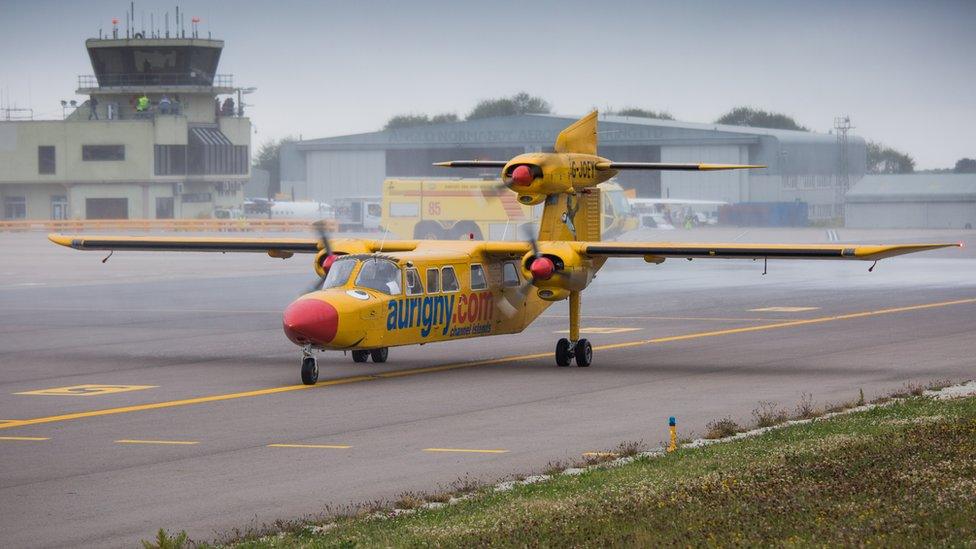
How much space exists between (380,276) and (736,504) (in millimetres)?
13431

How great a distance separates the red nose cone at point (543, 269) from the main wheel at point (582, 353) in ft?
5.59

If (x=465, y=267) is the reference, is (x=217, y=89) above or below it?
above

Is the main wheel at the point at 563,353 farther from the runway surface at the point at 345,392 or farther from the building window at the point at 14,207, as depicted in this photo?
the building window at the point at 14,207

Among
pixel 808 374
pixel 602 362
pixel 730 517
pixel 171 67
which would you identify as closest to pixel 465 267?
pixel 602 362

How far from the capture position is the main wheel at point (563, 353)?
2764 centimetres

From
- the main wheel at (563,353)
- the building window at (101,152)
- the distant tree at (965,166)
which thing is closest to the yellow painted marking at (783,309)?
the main wheel at (563,353)

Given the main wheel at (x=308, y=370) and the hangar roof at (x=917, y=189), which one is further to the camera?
the hangar roof at (x=917, y=189)

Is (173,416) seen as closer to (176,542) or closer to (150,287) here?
(176,542)

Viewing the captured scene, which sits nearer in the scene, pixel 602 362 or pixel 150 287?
pixel 602 362

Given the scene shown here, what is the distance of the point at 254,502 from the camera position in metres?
14.6

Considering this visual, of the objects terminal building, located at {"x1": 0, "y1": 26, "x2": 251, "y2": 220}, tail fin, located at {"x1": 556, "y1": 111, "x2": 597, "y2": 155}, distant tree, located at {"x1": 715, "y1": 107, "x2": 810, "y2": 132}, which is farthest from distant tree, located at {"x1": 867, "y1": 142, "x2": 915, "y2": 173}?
tail fin, located at {"x1": 556, "y1": 111, "x2": 597, "y2": 155}

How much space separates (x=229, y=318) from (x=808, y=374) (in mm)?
19894

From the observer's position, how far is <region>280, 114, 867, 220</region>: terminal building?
Result: 122m

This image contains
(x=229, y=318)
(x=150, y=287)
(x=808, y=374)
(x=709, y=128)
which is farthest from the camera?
(x=709, y=128)
